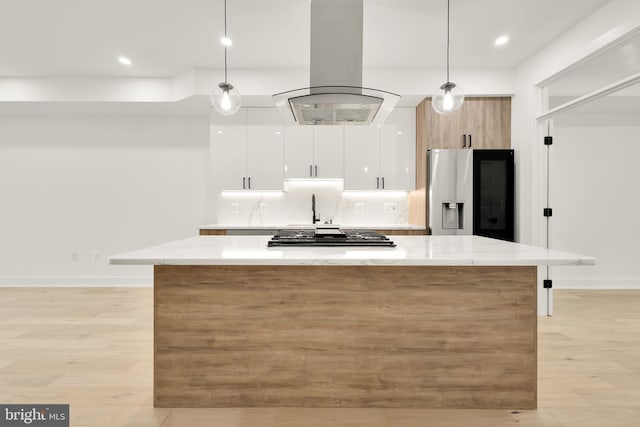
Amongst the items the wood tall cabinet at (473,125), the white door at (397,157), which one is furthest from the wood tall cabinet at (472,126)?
the white door at (397,157)

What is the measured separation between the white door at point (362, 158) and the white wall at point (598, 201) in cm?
260

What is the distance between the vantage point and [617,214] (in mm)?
5410

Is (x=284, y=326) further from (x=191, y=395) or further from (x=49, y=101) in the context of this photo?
(x=49, y=101)

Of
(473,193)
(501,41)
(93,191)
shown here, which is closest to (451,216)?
(473,193)

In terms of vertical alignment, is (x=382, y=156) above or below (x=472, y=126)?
below

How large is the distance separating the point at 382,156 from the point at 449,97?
2.27 m

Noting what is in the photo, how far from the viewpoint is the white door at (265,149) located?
4941 mm

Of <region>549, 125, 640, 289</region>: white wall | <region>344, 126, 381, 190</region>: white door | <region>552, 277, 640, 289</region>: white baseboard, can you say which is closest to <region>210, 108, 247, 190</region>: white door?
<region>344, 126, 381, 190</region>: white door

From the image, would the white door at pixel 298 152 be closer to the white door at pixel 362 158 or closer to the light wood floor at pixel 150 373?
the white door at pixel 362 158

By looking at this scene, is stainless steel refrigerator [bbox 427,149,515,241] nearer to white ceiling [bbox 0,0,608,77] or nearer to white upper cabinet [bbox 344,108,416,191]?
white upper cabinet [bbox 344,108,416,191]

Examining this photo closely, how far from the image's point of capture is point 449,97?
267 cm

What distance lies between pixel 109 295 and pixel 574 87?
5670 mm

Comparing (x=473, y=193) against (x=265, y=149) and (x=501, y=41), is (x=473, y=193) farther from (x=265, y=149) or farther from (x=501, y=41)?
(x=265, y=149)

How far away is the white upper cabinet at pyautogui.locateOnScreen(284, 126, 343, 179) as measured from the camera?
4.91 meters
